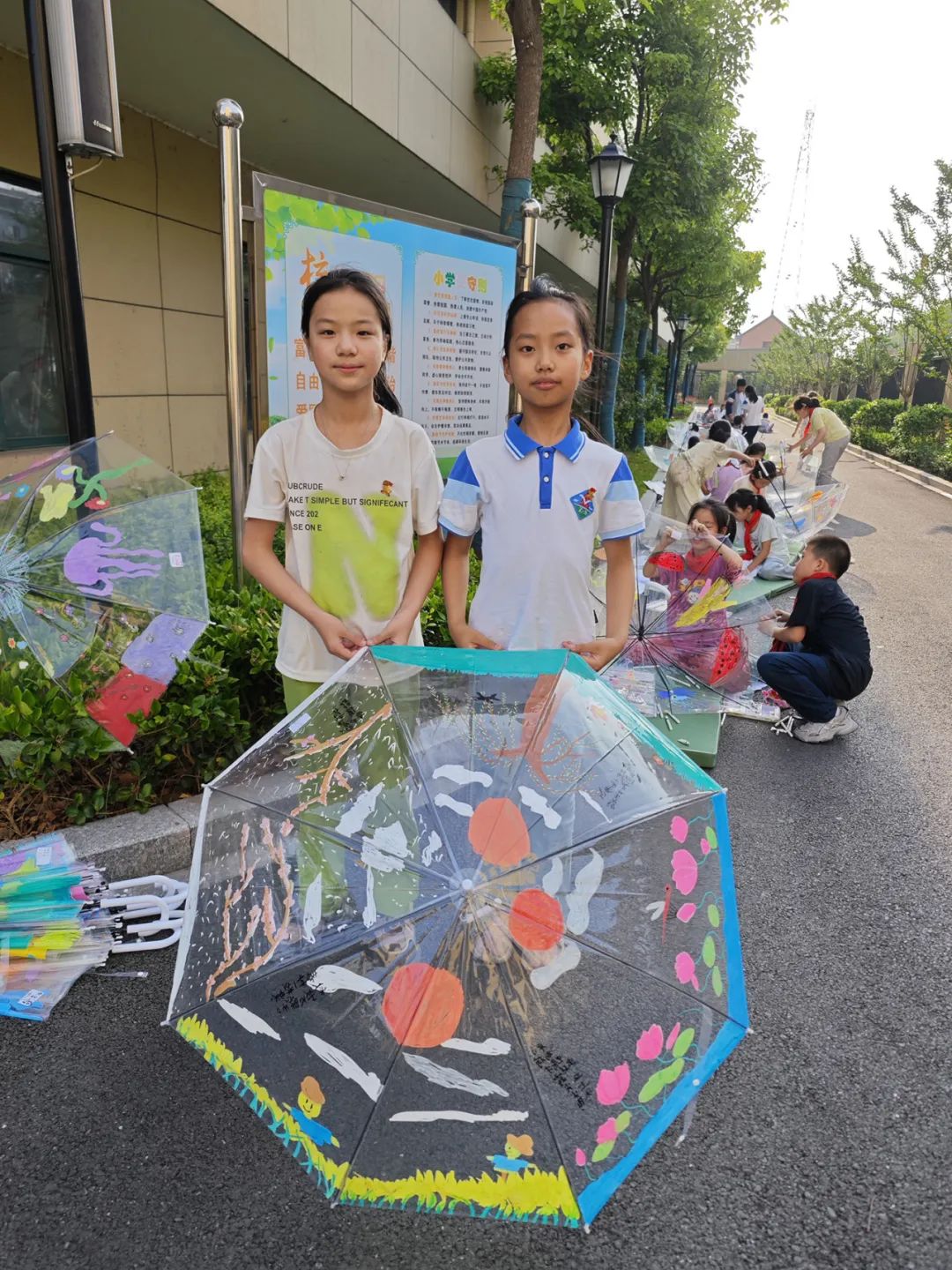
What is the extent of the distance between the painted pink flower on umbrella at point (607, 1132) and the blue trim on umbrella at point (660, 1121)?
0.13 ft

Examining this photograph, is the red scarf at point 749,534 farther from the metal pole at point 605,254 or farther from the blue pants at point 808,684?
the metal pole at point 605,254

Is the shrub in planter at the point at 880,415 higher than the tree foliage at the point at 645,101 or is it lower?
lower

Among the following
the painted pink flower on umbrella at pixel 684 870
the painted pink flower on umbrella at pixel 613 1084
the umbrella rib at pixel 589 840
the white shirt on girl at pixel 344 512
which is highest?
the white shirt on girl at pixel 344 512

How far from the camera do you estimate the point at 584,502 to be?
230cm

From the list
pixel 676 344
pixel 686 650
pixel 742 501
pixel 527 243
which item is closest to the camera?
pixel 686 650

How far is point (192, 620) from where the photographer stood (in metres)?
2.84

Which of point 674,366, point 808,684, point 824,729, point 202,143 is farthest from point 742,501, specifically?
point 674,366

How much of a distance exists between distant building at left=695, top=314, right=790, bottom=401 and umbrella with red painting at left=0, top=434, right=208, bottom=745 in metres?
83.6

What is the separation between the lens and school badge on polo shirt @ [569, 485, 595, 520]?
2297mm

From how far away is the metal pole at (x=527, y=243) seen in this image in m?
5.62

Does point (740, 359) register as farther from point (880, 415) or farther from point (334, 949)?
point (334, 949)

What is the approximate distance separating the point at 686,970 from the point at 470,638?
113 centimetres

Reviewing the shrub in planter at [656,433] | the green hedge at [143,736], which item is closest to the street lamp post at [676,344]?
the shrub in planter at [656,433]

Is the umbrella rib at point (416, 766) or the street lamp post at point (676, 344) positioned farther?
the street lamp post at point (676, 344)
